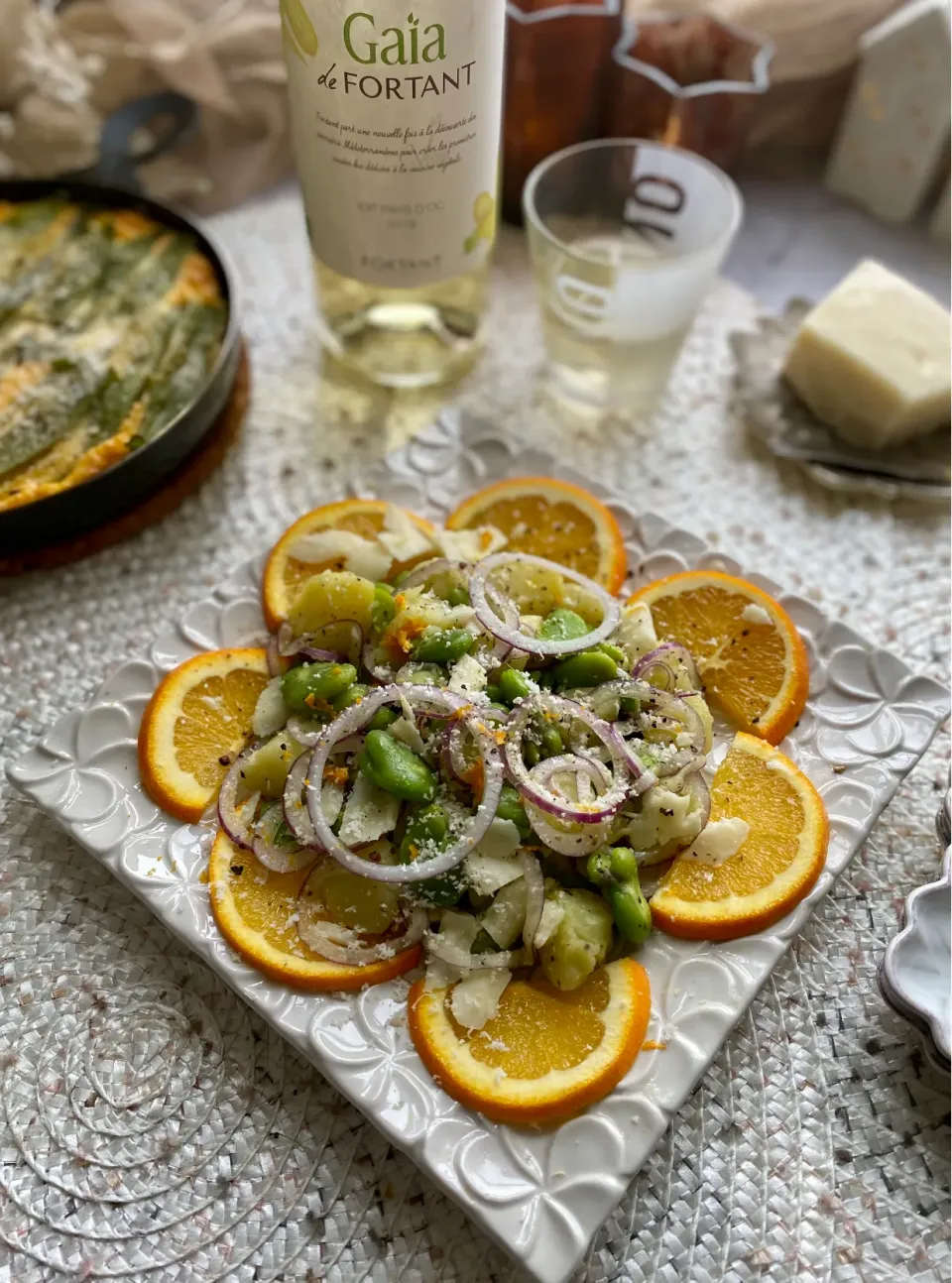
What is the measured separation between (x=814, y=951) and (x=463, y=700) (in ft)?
1.37

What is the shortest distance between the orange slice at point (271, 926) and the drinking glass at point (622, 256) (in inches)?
32.5

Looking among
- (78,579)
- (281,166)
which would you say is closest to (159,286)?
(78,579)

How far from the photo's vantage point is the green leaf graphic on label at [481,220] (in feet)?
4.18

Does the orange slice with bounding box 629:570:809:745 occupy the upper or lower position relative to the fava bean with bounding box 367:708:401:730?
lower

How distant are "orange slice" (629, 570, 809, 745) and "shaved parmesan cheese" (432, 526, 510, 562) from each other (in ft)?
0.56

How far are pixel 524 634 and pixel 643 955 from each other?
1.04 ft

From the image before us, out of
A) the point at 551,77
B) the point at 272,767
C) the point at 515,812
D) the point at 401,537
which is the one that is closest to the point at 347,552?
the point at 401,537

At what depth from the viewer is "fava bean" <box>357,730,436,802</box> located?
3.03ft

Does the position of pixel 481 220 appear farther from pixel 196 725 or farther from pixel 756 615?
pixel 196 725

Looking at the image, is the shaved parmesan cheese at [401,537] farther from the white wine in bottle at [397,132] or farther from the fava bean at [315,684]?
the white wine in bottle at [397,132]

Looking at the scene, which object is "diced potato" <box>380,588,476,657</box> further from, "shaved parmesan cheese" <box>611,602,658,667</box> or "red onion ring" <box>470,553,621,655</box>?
"shaved parmesan cheese" <box>611,602,658,667</box>

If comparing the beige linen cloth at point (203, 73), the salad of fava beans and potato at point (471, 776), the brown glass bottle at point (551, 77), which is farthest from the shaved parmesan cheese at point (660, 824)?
the beige linen cloth at point (203, 73)

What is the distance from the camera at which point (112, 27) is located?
5.95 ft

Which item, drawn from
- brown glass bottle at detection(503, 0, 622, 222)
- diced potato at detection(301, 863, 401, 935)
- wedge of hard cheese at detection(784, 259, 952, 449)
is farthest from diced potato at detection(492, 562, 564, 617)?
brown glass bottle at detection(503, 0, 622, 222)
